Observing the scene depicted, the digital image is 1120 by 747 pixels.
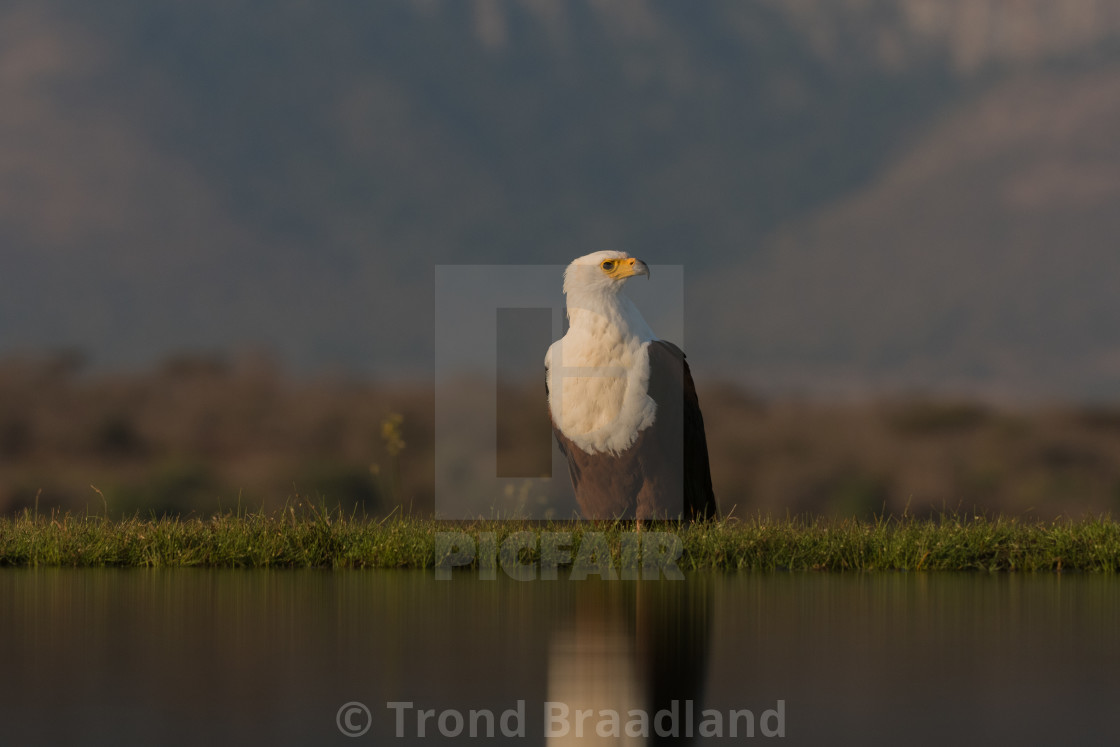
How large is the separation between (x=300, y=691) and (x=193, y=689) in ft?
1.49

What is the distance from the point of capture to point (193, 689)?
4.24 meters

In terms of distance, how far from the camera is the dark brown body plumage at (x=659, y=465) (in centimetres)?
1045

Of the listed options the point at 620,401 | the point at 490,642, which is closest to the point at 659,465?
the point at 620,401

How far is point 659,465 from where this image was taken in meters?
10.5

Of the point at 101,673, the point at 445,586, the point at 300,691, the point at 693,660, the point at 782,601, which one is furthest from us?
the point at 445,586

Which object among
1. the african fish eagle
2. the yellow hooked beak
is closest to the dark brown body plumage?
the african fish eagle

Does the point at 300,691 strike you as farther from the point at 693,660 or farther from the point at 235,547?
the point at 235,547

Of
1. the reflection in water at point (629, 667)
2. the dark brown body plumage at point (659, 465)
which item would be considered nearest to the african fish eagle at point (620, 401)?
the dark brown body plumage at point (659, 465)

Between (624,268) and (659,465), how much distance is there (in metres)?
2.00

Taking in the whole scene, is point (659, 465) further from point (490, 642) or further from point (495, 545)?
point (490, 642)

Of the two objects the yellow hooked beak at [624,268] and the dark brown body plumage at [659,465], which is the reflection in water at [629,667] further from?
the yellow hooked beak at [624,268]

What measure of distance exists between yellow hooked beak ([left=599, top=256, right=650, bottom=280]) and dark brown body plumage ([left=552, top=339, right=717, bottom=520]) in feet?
2.42

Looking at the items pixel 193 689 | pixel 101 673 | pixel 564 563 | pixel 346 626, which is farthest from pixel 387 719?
pixel 564 563

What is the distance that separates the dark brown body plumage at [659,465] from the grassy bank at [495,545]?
110 cm
